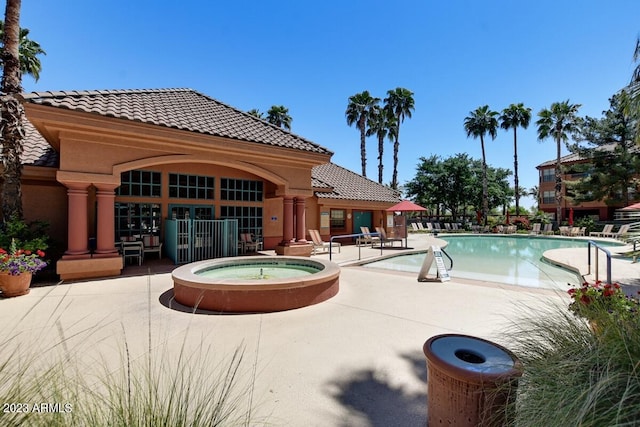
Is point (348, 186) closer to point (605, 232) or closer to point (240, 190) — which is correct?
point (240, 190)

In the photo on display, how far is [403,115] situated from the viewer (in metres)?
38.3

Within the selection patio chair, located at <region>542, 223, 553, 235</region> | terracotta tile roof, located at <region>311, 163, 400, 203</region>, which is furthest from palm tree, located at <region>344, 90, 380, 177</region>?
patio chair, located at <region>542, 223, 553, 235</region>

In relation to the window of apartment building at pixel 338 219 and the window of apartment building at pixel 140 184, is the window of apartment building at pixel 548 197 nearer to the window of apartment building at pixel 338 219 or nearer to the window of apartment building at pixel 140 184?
the window of apartment building at pixel 338 219

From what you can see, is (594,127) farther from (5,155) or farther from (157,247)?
(5,155)

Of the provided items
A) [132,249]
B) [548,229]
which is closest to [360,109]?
[548,229]

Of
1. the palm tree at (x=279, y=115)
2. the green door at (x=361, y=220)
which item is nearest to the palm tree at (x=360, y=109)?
the palm tree at (x=279, y=115)

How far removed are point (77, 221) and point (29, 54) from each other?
61.5ft

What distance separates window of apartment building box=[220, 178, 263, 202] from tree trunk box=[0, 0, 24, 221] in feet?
22.6

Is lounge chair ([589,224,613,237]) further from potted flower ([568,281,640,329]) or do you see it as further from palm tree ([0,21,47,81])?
palm tree ([0,21,47,81])

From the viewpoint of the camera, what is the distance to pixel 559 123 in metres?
33.3

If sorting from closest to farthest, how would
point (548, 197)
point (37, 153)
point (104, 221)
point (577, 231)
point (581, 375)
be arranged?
point (581, 375)
point (104, 221)
point (37, 153)
point (577, 231)
point (548, 197)

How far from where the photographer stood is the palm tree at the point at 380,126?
124 ft

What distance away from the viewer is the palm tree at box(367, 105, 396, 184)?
37.8 m

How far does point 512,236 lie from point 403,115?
19773mm
